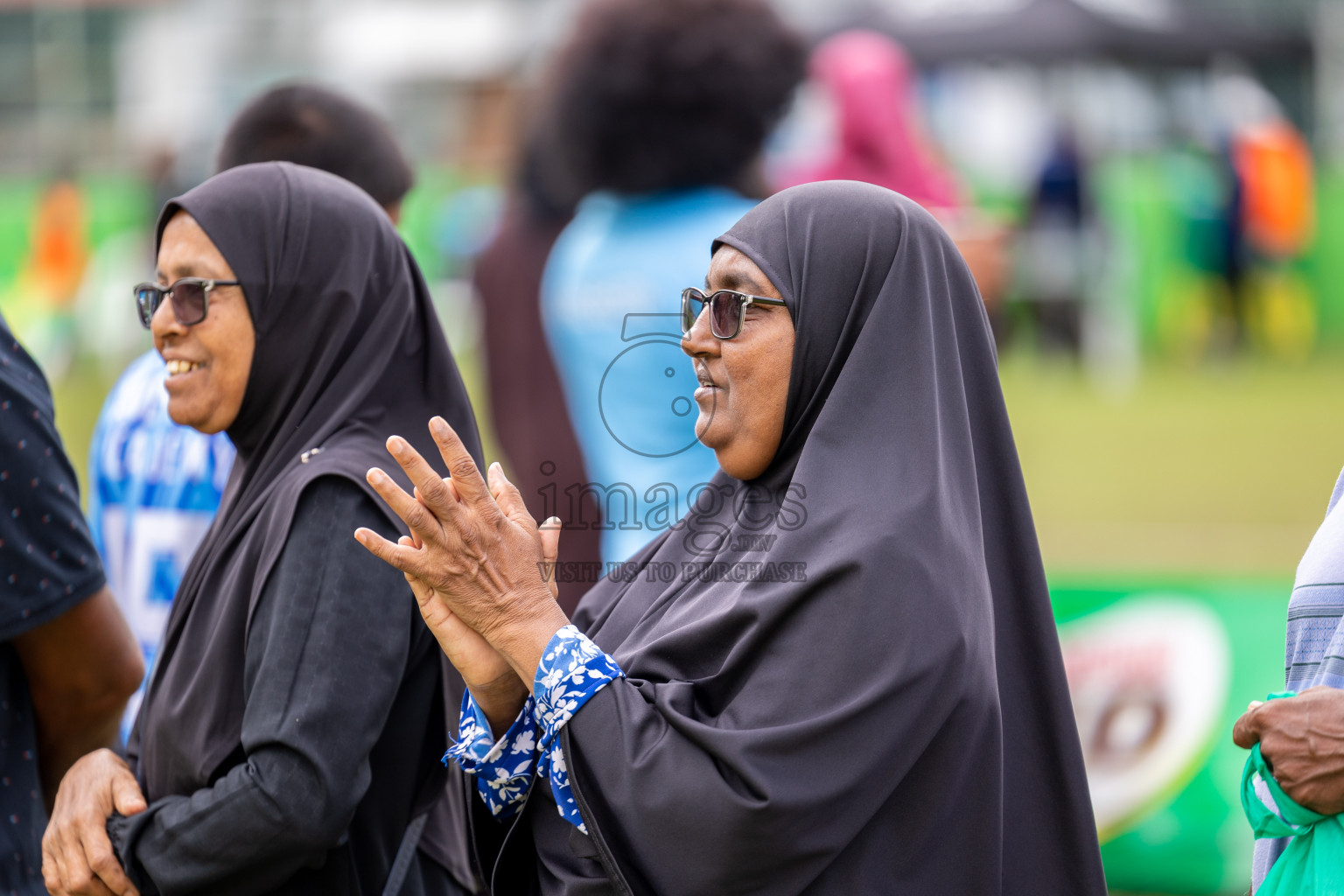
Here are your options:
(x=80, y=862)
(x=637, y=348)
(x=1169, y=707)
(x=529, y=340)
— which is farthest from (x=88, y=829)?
(x=1169, y=707)

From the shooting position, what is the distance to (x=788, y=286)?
2.26 metres

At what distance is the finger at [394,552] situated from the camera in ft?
6.72

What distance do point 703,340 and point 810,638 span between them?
0.55 m

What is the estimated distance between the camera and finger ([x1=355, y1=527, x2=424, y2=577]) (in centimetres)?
205

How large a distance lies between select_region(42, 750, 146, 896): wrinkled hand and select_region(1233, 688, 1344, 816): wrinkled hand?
6.04 ft

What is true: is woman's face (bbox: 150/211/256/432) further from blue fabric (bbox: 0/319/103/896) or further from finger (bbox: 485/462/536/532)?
finger (bbox: 485/462/536/532)

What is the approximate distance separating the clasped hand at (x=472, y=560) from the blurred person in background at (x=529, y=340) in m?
2.11

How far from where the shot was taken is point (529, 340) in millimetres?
4770

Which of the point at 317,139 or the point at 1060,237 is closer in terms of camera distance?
the point at 317,139

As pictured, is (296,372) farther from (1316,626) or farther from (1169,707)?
(1169,707)

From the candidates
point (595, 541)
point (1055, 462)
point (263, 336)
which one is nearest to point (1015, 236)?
point (1055, 462)

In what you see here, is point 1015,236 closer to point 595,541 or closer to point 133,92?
point 595,541

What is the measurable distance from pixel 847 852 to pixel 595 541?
221cm

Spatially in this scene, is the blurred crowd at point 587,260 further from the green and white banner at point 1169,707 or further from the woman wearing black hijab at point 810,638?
the green and white banner at point 1169,707
